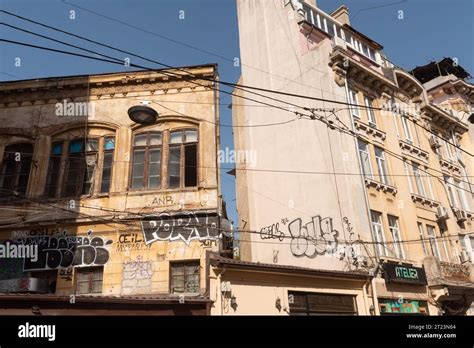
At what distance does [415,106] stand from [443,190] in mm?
5407

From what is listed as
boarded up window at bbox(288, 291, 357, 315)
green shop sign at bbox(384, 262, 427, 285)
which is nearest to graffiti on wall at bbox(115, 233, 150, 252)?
boarded up window at bbox(288, 291, 357, 315)

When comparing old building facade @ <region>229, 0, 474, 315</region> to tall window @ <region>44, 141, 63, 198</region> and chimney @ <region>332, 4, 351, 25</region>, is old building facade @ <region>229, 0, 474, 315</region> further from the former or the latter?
tall window @ <region>44, 141, 63, 198</region>

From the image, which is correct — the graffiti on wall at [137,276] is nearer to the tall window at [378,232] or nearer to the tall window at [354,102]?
the tall window at [378,232]

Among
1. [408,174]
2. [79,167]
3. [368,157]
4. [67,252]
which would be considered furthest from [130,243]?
[408,174]

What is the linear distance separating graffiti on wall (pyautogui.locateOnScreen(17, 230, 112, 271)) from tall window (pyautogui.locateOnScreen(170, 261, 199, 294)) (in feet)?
7.95

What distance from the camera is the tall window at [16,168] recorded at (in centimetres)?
1451

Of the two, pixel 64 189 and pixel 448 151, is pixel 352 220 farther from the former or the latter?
pixel 448 151

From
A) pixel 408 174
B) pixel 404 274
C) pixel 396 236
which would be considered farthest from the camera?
pixel 408 174

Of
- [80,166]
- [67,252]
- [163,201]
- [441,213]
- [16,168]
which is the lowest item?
[67,252]

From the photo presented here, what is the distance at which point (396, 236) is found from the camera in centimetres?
1794

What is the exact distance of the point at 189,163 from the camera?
14461 millimetres

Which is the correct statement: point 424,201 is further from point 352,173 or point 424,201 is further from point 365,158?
point 352,173

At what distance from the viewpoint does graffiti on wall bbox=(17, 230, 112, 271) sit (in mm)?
12883

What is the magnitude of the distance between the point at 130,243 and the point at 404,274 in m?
11.5
